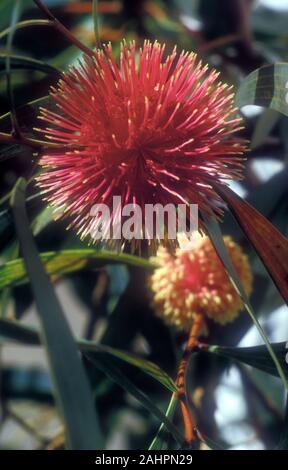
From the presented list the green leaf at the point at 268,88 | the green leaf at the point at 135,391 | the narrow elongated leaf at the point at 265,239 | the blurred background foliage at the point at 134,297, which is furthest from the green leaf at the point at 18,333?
the green leaf at the point at 268,88

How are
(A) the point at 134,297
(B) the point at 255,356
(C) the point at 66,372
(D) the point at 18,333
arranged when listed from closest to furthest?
(C) the point at 66,372
(D) the point at 18,333
(B) the point at 255,356
(A) the point at 134,297

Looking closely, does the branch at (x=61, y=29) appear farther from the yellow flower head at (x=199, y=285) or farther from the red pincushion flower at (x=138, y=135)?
the yellow flower head at (x=199, y=285)

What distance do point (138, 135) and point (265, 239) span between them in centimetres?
20

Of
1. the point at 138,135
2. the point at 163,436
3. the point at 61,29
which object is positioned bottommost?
the point at 163,436

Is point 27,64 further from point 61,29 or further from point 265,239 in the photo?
point 265,239

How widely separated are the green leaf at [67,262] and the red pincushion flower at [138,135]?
20 centimetres

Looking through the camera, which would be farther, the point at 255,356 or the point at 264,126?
the point at 264,126

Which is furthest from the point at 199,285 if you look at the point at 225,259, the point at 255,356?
the point at 225,259

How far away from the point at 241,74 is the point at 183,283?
2.94 ft

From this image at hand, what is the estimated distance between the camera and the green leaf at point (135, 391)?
91 centimetres

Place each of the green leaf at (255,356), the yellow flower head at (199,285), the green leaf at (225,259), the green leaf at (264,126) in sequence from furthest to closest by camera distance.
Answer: the green leaf at (264,126)
the yellow flower head at (199,285)
the green leaf at (255,356)
the green leaf at (225,259)

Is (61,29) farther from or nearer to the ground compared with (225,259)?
farther from the ground

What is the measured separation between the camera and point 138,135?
2.99 feet

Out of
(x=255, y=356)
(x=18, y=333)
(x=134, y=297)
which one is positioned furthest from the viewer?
→ (x=134, y=297)
